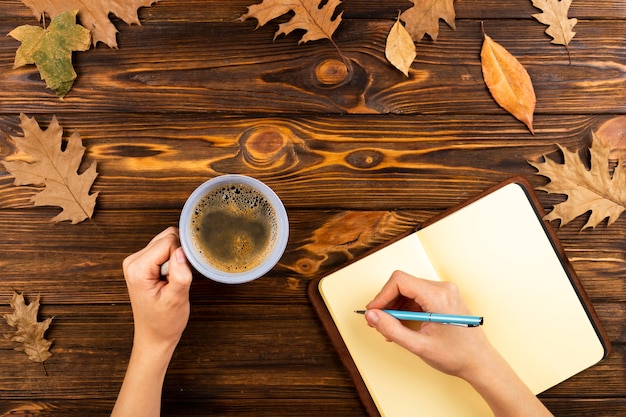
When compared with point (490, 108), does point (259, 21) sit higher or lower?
higher

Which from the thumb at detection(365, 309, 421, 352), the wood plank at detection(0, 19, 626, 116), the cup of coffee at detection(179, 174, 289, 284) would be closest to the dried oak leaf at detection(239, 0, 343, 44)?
the wood plank at detection(0, 19, 626, 116)

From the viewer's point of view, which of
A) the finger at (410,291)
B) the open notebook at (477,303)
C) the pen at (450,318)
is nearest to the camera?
the pen at (450,318)

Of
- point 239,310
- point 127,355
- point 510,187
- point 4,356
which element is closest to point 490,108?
point 510,187

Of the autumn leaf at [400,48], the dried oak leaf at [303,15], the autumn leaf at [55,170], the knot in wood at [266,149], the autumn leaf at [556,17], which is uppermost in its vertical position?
the autumn leaf at [556,17]

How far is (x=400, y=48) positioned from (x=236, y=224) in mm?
522

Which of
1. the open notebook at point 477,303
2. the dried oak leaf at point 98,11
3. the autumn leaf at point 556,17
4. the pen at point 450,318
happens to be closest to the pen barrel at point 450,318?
the pen at point 450,318

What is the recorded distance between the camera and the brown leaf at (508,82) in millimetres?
1122

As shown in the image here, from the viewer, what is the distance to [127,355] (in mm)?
1098

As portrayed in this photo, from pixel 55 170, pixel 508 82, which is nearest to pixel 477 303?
pixel 508 82

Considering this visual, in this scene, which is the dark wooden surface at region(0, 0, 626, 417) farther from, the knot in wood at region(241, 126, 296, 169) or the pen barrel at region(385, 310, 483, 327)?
the pen barrel at region(385, 310, 483, 327)

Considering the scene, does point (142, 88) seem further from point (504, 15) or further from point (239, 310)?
point (504, 15)

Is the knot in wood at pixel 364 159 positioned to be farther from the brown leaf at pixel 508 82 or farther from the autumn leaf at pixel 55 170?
the autumn leaf at pixel 55 170

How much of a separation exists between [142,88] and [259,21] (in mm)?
286

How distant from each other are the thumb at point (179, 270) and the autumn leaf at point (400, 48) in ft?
1.98
